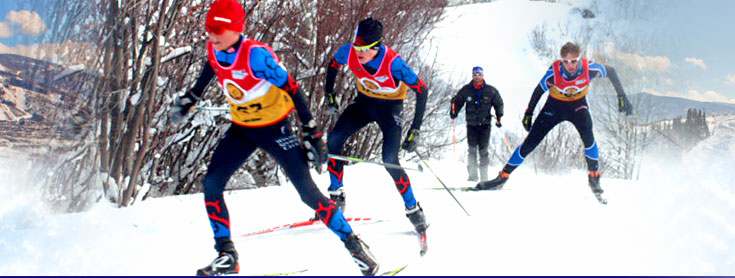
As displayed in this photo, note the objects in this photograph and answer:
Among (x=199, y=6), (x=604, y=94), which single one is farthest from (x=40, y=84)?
(x=604, y=94)

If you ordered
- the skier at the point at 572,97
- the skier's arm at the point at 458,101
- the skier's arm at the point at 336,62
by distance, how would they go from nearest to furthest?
the skier's arm at the point at 336,62, the skier at the point at 572,97, the skier's arm at the point at 458,101

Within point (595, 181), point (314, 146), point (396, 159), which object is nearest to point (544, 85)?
point (595, 181)

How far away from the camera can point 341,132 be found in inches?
181

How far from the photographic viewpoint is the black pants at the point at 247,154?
318cm

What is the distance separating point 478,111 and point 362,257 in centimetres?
579

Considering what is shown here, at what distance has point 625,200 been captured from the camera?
20.6ft

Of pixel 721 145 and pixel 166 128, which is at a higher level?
pixel 166 128

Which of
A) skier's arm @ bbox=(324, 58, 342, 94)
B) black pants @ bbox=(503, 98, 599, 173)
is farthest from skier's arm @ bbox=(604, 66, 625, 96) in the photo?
skier's arm @ bbox=(324, 58, 342, 94)

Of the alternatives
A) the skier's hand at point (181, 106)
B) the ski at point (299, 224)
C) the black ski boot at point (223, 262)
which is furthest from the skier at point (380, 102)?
the black ski boot at point (223, 262)

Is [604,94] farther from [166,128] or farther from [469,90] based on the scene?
[166,128]

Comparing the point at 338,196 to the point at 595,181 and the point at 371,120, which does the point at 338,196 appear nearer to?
the point at 371,120

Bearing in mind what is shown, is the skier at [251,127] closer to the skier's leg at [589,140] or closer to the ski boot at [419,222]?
the ski boot at [419,222]

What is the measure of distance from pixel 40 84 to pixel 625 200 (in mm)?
6429

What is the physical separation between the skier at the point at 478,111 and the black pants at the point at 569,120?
7.06 feet
